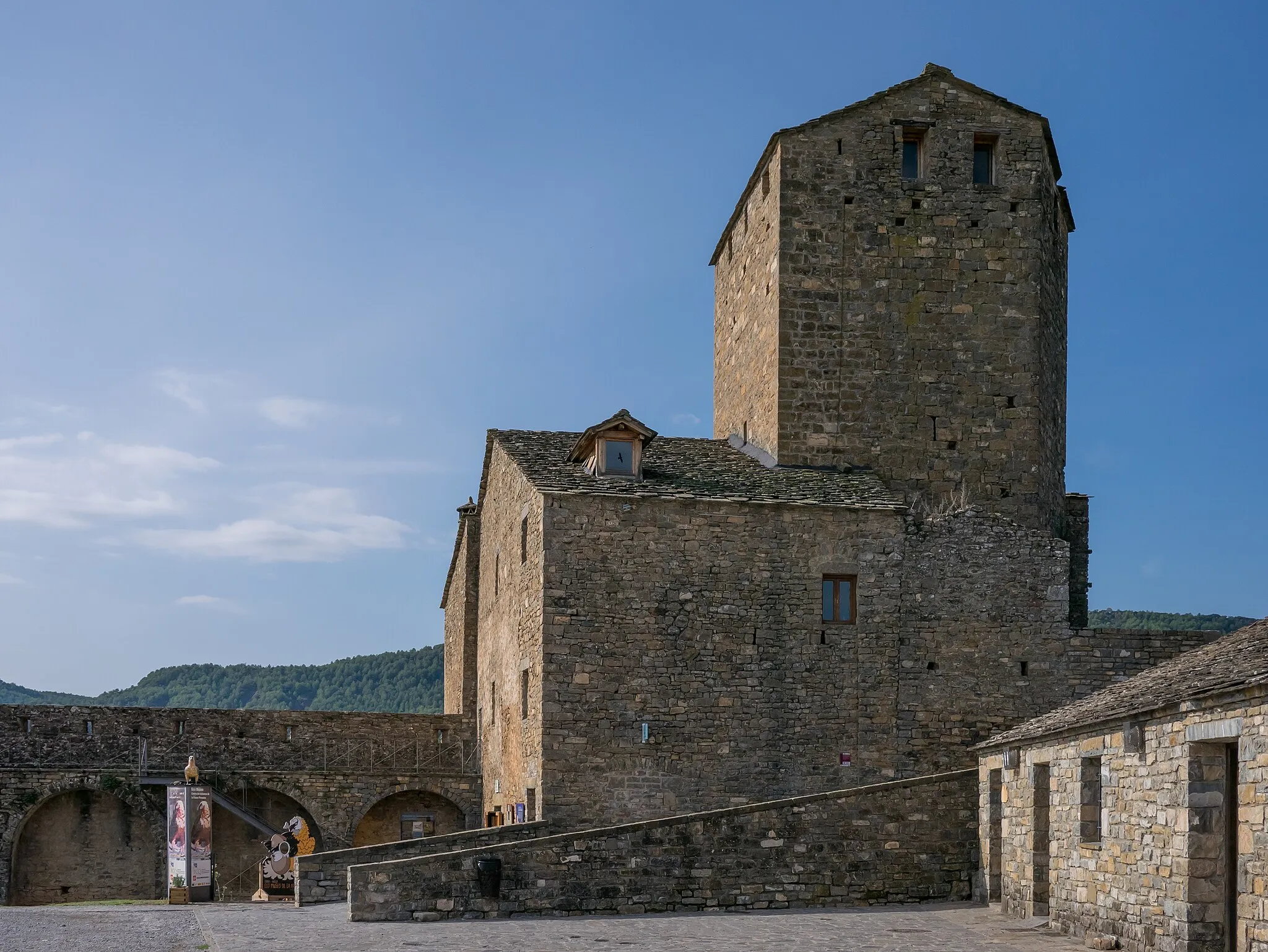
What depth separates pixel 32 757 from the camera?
33.0m

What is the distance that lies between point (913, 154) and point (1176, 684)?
1466 centimetres

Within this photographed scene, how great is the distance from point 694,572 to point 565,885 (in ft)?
20.4

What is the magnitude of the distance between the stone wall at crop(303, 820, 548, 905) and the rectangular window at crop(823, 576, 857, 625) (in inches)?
234

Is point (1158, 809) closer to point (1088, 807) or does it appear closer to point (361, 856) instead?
point (1088, 807)

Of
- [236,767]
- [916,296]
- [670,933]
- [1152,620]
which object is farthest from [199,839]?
[1152,620]

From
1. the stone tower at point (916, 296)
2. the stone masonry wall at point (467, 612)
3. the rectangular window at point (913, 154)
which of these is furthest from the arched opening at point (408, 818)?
the rectangular window at point (913, 154)

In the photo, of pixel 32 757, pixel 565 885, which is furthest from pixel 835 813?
pixel 32 757

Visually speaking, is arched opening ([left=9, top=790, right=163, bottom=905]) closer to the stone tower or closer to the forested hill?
the stone tower

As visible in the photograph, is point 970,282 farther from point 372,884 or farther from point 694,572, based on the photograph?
point 372,884

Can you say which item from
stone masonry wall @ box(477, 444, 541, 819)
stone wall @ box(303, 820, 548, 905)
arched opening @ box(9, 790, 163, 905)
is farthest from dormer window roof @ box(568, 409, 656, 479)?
arched opening @ box(9, 790, 163, 905)

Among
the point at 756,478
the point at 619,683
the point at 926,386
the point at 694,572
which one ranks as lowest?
the point at 619,683

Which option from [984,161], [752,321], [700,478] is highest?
[984,161]

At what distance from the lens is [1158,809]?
1455 cm

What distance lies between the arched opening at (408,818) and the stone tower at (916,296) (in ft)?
43.7
